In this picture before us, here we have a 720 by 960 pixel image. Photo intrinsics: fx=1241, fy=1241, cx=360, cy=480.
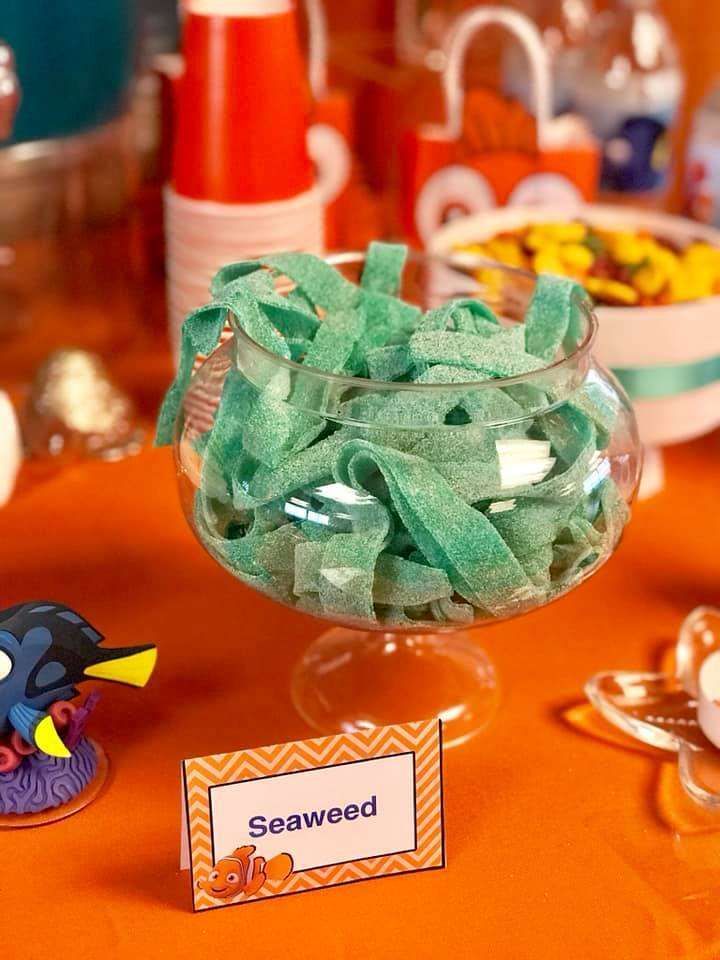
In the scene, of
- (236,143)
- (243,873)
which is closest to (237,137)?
(236,143)

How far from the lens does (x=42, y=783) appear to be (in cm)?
58

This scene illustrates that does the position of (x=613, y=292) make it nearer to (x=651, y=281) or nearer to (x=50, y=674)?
(x=651, y=281)

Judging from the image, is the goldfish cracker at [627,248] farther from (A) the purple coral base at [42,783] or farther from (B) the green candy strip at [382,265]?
(A) the purple coral base at [42,783]

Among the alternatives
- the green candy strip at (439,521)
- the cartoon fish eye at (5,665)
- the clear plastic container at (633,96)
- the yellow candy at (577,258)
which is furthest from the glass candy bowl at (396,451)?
the clear plastic container at (633,96)

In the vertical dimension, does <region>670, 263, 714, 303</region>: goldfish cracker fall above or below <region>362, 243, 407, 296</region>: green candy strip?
below

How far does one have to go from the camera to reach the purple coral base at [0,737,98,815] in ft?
1.88

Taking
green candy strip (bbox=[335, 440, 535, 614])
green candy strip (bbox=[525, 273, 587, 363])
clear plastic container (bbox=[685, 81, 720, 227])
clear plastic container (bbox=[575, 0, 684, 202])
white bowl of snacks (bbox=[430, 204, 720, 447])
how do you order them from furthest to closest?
clear plastic container (bbox=[575, 0, 684, 202])
clear plastic container (bbox=[685, 81, 720, 227])
white bowl of snacks (bbox=[430, 204, 720, 447])
green candy strip (bbox=[525, 273, 587, 363])
green candy strip (bbox=[335, 440, 535, 614])

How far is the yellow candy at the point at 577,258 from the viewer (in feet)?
2.77

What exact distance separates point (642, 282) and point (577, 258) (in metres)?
0.05

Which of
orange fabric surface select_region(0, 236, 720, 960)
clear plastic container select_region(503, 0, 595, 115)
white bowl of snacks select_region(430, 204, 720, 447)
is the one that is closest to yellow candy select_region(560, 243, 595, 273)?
white bowl of snacks select_region(430, 204, 720, 447)

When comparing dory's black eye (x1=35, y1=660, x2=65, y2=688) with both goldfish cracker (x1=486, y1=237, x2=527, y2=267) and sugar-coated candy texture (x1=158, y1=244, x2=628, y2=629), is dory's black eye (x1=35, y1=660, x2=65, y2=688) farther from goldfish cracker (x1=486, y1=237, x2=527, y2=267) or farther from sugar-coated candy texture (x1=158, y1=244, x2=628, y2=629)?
goldfish cracker (x1=486, y1=237, x2=527, y2=267)

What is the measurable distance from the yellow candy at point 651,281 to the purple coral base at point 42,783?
47 centimetres

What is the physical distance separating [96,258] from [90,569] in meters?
0.43

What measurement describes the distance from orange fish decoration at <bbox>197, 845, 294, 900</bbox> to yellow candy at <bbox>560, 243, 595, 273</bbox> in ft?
1.54
